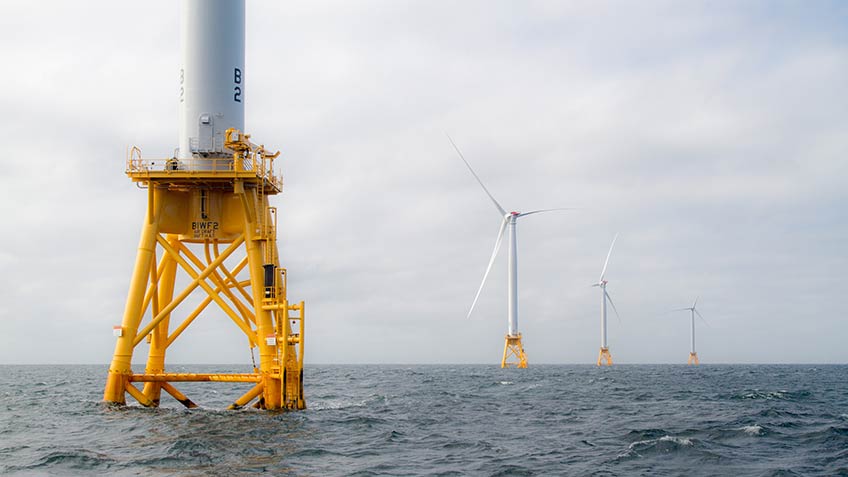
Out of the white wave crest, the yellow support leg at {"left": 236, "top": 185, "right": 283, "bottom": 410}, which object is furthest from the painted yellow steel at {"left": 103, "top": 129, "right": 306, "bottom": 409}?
the white wave crest

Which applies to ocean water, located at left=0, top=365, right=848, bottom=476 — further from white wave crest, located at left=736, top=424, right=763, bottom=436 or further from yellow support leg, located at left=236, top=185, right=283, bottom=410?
yellow support leg, located at left=236, top=185, right=283, bottom=410

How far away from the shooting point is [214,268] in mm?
36500

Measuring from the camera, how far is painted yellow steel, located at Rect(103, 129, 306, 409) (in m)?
35.1

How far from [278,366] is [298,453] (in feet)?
35.3

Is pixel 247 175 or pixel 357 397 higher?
pixel 247 175

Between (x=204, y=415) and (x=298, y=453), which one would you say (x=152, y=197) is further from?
(x=298, y=453)

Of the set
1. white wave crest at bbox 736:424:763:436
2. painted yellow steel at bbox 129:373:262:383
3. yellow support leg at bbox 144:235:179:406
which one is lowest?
white wave crest at bbox 736:424:763:436

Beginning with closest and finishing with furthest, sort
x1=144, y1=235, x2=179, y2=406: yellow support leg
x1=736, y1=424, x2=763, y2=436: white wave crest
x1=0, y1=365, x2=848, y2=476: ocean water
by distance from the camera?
x1=0, y1=365, x2=848, y2=476: ocean water → x1=736, y1=424, x2=763, y2=436: white wave crest → x1=144, y1=235, x2=179, y2=406: yellow support leg

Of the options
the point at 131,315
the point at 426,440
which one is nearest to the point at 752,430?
the point at 426,440

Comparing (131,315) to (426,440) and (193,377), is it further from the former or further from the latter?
(426,440)

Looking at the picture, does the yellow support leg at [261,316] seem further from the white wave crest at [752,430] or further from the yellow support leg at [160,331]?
the white wave crest at [752,430]

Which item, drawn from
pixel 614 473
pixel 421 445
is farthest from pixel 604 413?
pixel 614 473

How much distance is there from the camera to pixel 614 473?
22.3 metres

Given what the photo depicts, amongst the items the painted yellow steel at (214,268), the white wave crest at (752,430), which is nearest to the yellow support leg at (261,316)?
the painted yellow steel at (214,268)
